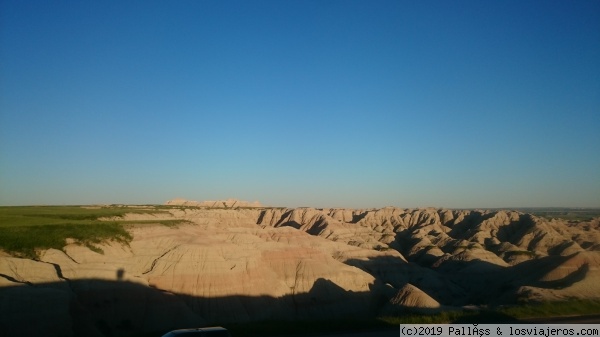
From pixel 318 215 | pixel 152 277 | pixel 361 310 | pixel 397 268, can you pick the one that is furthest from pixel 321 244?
pixel 318 215

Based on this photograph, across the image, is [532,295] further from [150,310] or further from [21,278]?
[21,278]

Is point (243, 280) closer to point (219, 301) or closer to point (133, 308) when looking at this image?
point (219, 301)

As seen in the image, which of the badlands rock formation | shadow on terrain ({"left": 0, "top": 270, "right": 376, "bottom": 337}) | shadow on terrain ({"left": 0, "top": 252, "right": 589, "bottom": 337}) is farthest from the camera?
the badlands rock formation

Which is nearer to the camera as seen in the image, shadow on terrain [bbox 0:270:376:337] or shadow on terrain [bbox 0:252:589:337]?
shadow on terrain [bbox 0:270:376:337]

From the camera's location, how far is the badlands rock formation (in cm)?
3098

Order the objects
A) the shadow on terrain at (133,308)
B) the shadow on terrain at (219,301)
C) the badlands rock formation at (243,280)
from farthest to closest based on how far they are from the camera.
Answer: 1. the badlands rock formation at (243,280)
2. the shadow on terrain at (219,301)
3. the shadow on terrain at (133,308)

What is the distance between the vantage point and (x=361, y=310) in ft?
169

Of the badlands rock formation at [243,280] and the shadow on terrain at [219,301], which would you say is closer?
the shadow on terrain at [219,301]

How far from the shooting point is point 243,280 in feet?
161

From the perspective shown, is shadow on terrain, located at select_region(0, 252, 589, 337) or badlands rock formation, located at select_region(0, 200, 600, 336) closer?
shadow on terrain, located at select_region(0, 252, 589, 337)

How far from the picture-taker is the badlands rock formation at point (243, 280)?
30984 mm

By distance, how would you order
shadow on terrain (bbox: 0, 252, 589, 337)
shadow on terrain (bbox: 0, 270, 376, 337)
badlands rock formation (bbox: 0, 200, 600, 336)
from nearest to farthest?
shadow on terrain (bbox: 0, 270, 376, 337)
shadow on terrain (bbox: 0, 252, 589, 337)
badlands rock formation (bbox: 0, 200, 600, 336)

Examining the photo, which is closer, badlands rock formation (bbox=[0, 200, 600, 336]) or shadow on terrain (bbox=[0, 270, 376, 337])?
shadow on terrain (bbox=[0, 270, 376, 337])

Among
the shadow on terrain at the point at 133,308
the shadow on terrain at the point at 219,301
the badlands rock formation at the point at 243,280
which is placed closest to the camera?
the shadow on terrain at the point at 133,308
